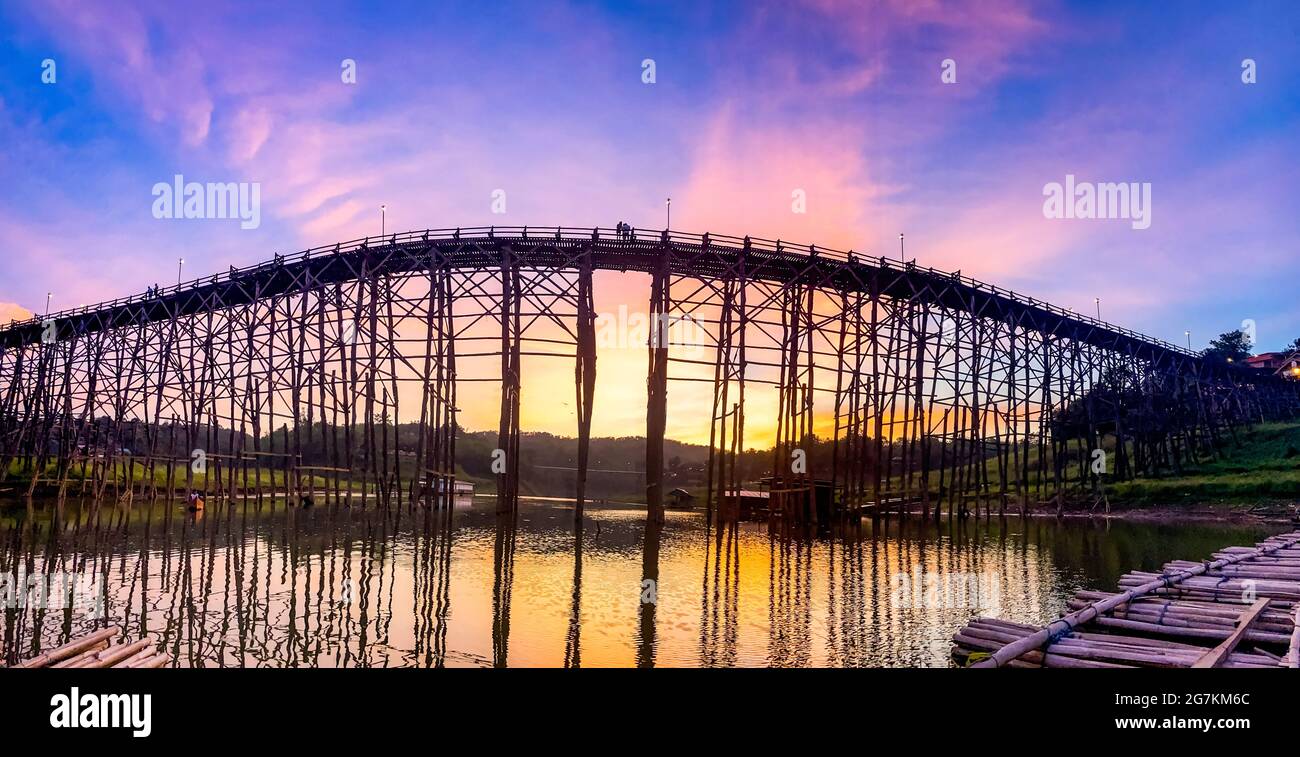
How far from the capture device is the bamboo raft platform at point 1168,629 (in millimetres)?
7449

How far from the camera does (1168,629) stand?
8.88 meters

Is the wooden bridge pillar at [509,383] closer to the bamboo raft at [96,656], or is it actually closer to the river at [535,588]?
the river at [535,588]

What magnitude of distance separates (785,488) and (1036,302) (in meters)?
16.7

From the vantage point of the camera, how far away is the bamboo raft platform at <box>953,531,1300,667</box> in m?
7.45

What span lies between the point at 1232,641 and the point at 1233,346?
2926 inches

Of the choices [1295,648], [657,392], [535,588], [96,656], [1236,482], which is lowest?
[535,588]

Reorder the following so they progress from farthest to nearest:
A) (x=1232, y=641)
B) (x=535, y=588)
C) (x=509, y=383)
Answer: (x=509, y=383) < (x=535, y=588) < (x=1232, y=641)

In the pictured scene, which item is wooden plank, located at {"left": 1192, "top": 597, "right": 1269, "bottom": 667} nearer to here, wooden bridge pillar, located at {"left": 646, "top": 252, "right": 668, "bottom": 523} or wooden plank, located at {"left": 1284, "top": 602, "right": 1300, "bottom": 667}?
wooden plank, located at {"left": 1284, "top": 602, "right": 1300, "bottom": 667}

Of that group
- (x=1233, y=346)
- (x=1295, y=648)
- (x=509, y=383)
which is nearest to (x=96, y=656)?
(x=1295, y=648)

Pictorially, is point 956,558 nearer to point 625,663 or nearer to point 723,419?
point 723,419

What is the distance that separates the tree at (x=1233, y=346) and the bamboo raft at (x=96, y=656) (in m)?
78.0

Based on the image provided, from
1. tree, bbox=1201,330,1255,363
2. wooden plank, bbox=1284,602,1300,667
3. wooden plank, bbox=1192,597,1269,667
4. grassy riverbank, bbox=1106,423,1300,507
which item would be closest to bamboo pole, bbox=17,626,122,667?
wooden plank, bbox=1192,597,1269,667

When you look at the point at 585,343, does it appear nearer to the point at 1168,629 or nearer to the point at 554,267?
the point at 554,267
